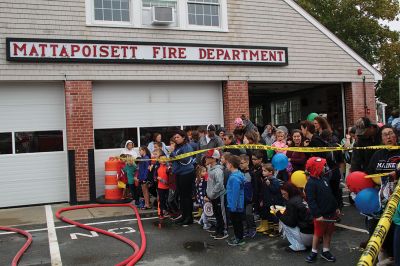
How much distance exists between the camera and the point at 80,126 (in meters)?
11.2

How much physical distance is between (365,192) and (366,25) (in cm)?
2592

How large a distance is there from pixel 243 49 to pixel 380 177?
8.58 metres

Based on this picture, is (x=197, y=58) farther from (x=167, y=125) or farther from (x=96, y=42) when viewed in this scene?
(x=96, y=42)

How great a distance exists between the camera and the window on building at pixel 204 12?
12742mm

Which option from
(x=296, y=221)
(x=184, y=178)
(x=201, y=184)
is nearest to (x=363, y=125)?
(x=296, y=221)

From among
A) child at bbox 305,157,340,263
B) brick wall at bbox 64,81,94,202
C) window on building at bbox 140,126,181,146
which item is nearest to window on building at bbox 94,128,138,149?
window on building at bbox 140,126,181,146

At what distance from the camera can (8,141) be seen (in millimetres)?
10984

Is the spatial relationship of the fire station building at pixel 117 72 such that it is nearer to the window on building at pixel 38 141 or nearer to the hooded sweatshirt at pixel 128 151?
the window on building at pixel 38 141

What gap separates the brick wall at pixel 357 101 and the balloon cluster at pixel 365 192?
10.1 meters

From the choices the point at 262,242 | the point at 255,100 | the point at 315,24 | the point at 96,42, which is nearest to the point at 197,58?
the point at 96,42

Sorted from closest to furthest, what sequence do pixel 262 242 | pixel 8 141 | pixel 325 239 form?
pixel 325 239 < pixel 262 242 < pixel 8 141

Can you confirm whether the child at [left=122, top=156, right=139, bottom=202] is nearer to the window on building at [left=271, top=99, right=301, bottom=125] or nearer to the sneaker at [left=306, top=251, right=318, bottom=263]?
the sneaker at [left=306, top=251, right=318, bottom=263]

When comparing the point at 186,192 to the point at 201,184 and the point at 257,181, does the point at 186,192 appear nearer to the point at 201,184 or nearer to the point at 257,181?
the point at 201,184

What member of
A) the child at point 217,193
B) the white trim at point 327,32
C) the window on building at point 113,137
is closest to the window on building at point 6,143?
the window on building at point 113,137
